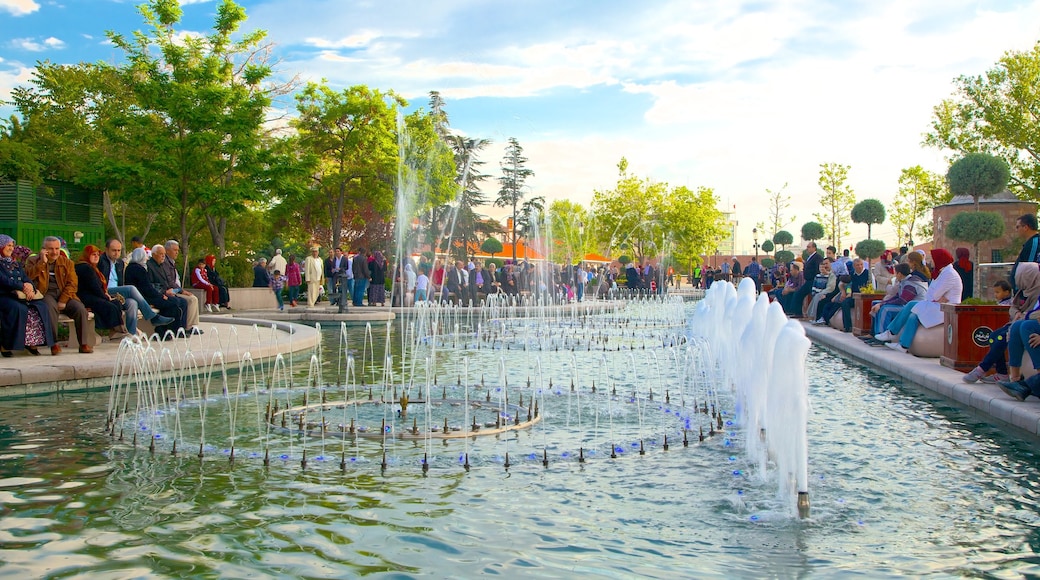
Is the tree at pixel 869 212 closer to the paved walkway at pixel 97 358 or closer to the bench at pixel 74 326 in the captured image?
the paved walkway at pixel 97 358

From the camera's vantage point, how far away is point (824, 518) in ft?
16.8

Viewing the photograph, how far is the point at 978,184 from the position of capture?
24.7 metres

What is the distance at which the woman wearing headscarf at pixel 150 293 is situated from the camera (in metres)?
13.0

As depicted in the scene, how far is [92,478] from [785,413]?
182 inches

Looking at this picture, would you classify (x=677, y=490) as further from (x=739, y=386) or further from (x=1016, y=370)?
(x=1016, y=370)

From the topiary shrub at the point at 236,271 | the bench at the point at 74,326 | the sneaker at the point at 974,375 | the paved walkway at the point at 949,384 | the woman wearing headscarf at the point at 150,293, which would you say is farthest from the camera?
the topiary shrub at the point at 236,271

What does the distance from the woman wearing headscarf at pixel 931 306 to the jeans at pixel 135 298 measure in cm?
1103

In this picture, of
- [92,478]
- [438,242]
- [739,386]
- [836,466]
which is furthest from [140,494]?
[438,242]

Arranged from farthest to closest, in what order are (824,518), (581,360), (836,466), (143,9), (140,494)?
(143,9) → (581,360) → (836,466) → (140,494) → (824,518)

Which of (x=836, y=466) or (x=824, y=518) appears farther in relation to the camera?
(x=836, y=466)

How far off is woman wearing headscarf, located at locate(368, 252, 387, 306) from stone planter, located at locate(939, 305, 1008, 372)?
17.6 metres

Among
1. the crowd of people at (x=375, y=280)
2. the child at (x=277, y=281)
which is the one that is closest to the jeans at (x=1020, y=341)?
the crowd of people at (x=375, y=280)

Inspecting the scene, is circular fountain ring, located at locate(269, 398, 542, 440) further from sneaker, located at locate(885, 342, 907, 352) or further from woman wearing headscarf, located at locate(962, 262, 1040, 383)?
sneaker, located at locate(885, 342, 907, 352)

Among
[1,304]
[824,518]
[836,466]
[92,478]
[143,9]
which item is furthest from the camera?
[143,9]
